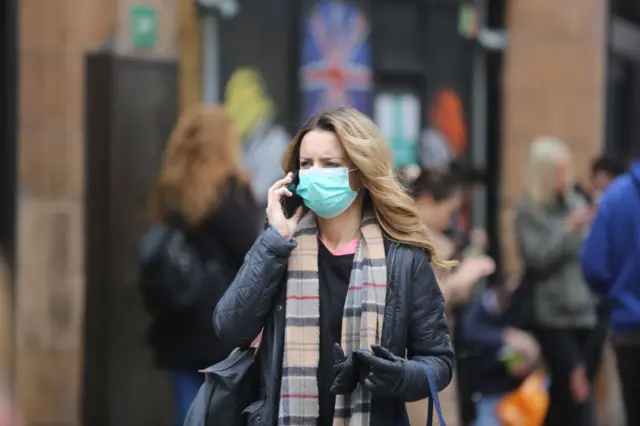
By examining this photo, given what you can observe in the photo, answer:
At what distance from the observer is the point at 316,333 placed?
3773mm

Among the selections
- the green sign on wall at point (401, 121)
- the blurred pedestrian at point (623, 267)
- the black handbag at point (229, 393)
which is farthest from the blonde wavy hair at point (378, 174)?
the green sign on wall at point (401, 121)

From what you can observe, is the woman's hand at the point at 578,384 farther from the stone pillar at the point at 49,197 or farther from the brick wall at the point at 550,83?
the stone pillar at the point at 49,197

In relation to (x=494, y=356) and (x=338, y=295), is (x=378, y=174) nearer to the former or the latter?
(x=338, y=295)

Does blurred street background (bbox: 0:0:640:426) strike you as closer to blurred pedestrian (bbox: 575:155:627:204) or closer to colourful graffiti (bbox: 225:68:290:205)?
colourful graffiti (bbox: 225:68:290:205)

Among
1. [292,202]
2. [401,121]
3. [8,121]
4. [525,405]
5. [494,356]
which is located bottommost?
[525,405]

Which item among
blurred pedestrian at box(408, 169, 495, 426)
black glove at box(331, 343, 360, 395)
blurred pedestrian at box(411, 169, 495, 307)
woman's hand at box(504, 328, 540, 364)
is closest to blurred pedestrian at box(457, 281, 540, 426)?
woman's hand at box(504, 328, 540, 364)

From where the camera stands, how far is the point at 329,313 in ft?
12.5

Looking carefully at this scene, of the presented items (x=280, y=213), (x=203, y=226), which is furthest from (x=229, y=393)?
(x=203, y=226)

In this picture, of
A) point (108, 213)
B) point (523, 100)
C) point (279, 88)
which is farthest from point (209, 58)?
point (523, 100)

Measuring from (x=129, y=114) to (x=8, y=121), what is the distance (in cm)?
74

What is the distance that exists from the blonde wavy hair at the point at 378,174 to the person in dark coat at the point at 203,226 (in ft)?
5.88

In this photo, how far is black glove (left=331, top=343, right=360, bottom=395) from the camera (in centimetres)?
361

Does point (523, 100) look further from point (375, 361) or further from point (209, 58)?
point (375, 361)

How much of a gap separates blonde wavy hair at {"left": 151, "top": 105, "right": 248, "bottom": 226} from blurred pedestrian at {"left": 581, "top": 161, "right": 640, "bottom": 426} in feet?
5.46
